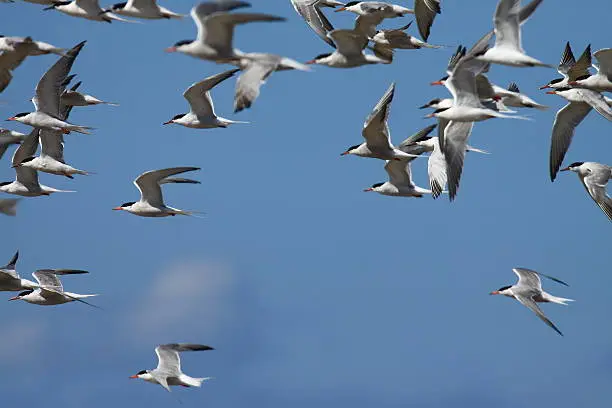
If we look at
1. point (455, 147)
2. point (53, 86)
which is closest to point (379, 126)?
point (455, 147)

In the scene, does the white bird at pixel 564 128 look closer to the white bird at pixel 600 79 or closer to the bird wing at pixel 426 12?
the white bird at pixel 600 79

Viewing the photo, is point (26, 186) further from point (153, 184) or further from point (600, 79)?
point (600, 79)

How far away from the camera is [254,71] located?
56.4 ft

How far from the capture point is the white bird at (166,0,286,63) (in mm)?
16750

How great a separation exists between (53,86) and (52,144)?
1.76m

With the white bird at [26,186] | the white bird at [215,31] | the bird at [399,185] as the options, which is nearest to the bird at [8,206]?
the white bird at [26,186]

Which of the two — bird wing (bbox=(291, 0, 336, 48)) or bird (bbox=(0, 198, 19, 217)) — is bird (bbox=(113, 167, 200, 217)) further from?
bird wing (bbox=(291, 0, 336, 48))

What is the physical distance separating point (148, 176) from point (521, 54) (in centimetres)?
611

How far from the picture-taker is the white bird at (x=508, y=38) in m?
17.6

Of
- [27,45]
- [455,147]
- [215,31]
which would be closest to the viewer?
[215,31]

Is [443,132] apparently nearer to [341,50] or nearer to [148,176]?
[341,50]

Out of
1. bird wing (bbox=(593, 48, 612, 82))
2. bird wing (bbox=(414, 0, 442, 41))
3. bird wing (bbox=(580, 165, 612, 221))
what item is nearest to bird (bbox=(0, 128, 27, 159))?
bird wing (bbox=(414, 0, 442, 41))

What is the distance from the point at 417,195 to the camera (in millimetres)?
22000

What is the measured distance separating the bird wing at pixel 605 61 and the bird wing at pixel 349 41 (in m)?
3.23
